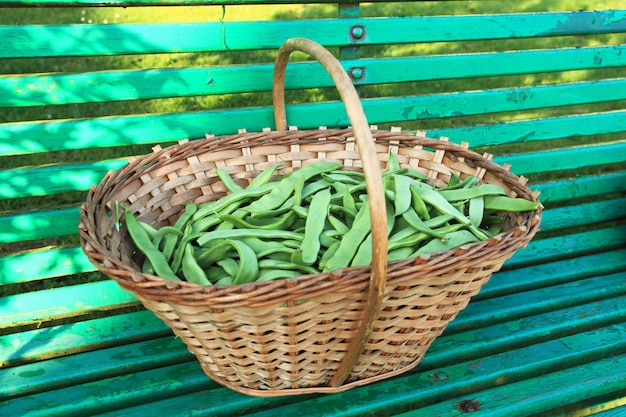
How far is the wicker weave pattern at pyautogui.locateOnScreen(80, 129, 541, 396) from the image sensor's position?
1.09m

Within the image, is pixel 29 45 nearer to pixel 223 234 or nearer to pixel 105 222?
pixel 105 222

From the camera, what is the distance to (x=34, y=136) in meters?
1.65

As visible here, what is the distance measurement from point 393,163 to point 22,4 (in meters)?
1.00

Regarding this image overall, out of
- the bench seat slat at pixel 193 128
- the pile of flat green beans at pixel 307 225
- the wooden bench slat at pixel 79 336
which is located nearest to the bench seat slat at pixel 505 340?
the wooden bench slat at pixel 79 336

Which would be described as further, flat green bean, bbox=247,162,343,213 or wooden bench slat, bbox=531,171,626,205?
wooden bench slat, bbox=531,171,626,205

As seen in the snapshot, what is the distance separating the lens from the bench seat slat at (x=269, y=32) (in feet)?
5.29

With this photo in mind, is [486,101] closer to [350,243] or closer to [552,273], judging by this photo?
[552,273]

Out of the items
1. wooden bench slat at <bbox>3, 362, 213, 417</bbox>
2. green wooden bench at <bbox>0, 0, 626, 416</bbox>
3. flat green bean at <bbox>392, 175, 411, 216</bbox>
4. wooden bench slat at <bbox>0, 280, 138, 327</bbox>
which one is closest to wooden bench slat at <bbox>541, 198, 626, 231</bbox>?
green wooden bench at <bbox>0, 0, 626, 416</bbox>

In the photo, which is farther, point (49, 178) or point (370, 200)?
point (49, 178)

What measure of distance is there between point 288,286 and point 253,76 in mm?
908

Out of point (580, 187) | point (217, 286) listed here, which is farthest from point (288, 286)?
point (580, 187)

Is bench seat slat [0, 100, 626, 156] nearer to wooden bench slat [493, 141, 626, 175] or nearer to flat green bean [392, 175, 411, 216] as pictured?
wooden bench slat [493, 141, 626, 175]

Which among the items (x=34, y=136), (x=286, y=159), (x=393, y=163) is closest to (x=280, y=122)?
(x=286, y=159)

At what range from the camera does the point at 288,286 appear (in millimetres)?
1049
